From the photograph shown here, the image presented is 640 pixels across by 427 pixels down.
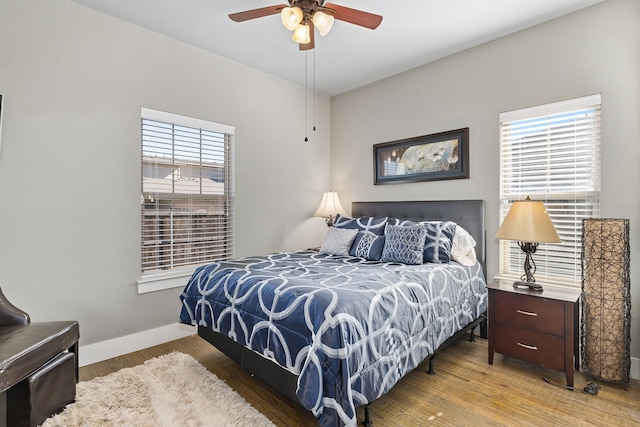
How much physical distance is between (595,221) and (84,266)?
3884mm

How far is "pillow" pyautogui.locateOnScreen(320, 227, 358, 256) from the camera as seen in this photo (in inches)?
130

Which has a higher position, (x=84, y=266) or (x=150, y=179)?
(x=150, y=179)

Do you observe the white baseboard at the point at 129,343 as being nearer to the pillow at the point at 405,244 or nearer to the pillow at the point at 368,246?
the pillow at the point at 368,246

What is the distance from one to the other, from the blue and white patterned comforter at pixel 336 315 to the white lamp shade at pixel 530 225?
21.4 inches

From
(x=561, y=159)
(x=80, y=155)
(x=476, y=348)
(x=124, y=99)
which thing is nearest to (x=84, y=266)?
(x=80, y=155)

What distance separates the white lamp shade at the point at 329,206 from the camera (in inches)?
168

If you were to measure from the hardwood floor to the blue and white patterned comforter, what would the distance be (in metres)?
0.27

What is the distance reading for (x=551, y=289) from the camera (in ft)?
8.52

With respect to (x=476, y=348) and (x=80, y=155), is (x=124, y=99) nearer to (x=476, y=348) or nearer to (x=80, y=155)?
(x=80, y=155)

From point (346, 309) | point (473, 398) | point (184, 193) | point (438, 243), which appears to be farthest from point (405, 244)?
point (184, 193)

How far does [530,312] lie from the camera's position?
246 centimetres

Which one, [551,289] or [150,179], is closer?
[551,289]

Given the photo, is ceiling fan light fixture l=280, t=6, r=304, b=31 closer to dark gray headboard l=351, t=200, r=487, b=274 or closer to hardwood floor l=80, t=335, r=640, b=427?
dark gray headboard l=351, t=200, r=487, b=274

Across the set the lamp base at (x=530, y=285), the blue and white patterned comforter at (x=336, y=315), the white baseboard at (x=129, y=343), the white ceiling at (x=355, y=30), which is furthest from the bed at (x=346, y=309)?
the white ceiling at (x=355, y=30)
